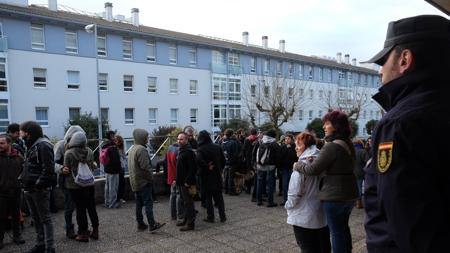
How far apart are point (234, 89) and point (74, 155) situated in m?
37.9

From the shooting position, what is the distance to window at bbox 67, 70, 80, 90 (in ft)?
97.1

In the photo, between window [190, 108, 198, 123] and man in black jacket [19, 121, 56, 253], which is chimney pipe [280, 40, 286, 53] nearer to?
window [190, 108, 198, 123]

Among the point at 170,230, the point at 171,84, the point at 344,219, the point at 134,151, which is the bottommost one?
the point at 170,230

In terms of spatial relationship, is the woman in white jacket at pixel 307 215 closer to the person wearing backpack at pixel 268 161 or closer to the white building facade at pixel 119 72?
the person wearing backpack at pixel 268 161

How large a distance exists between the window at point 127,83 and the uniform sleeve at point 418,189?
33.4m

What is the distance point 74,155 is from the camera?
224 inches

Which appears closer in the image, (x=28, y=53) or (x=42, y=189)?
(x=42, y=189)

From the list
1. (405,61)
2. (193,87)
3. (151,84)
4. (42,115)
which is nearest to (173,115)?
(151,84)

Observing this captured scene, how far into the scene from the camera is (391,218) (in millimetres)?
1419

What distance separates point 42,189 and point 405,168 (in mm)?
4899

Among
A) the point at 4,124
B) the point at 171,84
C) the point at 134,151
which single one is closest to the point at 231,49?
the point at 171,84

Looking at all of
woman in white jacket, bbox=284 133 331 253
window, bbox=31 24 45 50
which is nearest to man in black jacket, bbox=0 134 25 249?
woman in white jacket, bbox=284 133 331 253

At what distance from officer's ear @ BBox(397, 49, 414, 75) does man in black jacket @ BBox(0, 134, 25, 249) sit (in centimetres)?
570

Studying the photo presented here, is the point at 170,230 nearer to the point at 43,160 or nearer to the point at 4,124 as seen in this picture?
the point at 43,160
